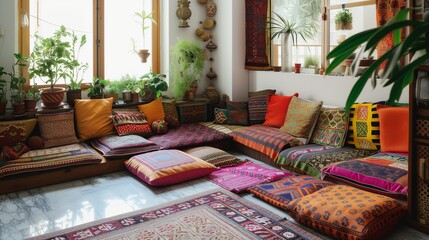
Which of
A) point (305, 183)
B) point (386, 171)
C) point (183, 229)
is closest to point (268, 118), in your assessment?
point (305, 183)

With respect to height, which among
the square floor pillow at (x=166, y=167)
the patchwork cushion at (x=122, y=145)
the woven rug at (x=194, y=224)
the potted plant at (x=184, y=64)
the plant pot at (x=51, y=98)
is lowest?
the woven rug at (x=194, y=224)

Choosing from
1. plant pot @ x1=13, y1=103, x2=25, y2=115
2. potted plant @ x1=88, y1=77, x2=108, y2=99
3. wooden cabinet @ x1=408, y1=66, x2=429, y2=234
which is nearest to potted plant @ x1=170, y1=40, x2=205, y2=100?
potted plant @ x1=88, y1=77, x2=108, y2=99

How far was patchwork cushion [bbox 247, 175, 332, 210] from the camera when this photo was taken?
360 centimetres

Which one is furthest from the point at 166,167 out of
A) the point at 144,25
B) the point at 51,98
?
the point at 144,25

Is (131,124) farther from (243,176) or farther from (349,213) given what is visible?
(349,213)

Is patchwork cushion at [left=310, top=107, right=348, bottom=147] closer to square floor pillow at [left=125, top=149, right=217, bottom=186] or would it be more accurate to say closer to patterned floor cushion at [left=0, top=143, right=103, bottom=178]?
square floor pillow at [left=125, top=149, right=217, bottom=186]

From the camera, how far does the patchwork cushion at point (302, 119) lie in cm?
486

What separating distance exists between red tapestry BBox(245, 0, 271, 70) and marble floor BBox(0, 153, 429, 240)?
8.42ft

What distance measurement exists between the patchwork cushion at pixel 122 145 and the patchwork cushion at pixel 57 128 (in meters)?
0.30

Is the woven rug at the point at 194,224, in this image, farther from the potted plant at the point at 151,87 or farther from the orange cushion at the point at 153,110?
the potted plant at the point at 151,87

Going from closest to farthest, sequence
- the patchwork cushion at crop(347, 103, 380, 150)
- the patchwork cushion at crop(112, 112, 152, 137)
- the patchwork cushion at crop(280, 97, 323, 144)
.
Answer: the patchwork cushion at crop(347, 103, 380, 150) → the patchwork cushion at crop(280, 97, 323, 144) → the patchwork cushion at crop(112, 112, 152, 137)

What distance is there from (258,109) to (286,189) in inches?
86.3

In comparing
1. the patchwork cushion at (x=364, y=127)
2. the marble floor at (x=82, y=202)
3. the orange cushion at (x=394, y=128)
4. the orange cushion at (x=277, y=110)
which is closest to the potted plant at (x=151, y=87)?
the orange cushion at (x=277, y=110)

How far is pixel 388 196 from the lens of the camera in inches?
134
